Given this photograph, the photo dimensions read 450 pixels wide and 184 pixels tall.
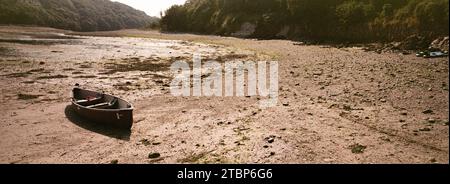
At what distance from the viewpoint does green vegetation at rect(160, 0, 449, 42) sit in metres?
29.4

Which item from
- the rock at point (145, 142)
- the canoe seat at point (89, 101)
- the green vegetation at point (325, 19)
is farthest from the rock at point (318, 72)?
the rock at point (145, 142)

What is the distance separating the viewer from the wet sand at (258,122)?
10617mm

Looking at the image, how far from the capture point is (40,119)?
613 inches

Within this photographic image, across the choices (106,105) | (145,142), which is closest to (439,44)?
(145,142)

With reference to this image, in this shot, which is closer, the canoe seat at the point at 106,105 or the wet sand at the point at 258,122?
the wet sand at the point at 258,122

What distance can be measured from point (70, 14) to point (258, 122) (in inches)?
5360

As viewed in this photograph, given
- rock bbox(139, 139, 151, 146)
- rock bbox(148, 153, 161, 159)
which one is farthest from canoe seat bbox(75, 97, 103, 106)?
rock bbox(148, 153, 161, 159)

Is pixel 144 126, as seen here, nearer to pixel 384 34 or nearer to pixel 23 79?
pixel 23 79

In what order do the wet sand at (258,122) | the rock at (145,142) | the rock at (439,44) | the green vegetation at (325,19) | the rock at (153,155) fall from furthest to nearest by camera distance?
the green vegetation at (325,19) → the rock at (439,44) → the rock at (145,142) → the rock at (153,155) → the wet sand at (258,122)

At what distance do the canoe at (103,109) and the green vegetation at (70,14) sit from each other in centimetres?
9285

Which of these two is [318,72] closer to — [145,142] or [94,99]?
[94,99]

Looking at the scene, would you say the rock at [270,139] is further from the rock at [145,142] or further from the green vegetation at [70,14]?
the green vegetation at [70,14]
